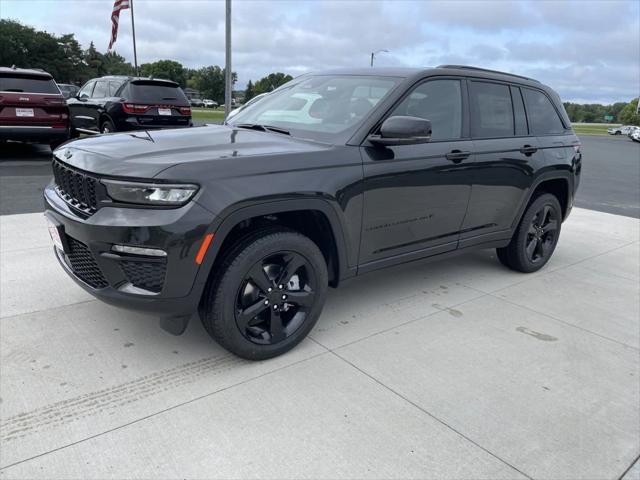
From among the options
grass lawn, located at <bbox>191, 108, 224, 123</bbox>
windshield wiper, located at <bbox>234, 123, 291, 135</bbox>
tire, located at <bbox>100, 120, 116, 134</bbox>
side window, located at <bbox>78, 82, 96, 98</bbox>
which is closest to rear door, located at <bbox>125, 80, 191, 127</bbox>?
tire, located at <bbox>100, 120, 116, 134</bbox>

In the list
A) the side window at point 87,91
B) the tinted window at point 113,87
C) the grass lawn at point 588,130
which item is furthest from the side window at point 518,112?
the grass lawn at point 588,130

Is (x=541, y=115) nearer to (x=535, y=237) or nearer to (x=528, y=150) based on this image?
(x=528, y=150)

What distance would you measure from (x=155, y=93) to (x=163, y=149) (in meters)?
9.67

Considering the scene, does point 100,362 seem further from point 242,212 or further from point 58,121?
point 58,121

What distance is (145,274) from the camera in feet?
8.48

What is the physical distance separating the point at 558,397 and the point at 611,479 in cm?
63

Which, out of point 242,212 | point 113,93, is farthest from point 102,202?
point 113,93

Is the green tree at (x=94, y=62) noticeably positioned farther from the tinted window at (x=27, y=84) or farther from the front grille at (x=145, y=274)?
the front grille at (x=145, y=274)

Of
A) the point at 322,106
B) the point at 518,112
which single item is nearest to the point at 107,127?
the point at 322,106

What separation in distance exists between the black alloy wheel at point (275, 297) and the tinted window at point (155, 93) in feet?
31.8

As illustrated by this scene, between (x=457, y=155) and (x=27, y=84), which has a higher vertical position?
(x=27, y=84)

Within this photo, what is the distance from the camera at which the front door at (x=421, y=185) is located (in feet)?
11.0

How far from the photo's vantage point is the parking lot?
7.47 feet

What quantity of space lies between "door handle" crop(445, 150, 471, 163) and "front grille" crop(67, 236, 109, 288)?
2.48 meters
